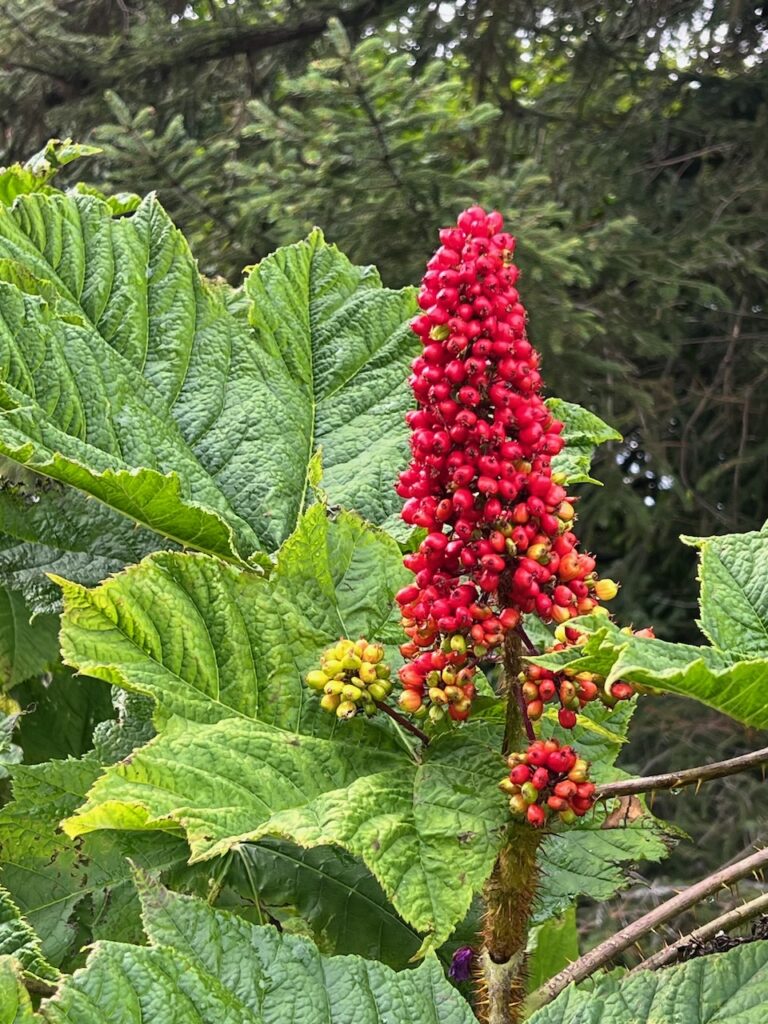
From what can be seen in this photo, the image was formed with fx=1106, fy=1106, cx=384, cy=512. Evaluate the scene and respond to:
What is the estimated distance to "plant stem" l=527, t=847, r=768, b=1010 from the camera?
0.86 metres

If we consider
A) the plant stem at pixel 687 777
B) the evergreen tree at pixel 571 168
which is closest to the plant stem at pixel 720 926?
the plant stem at pixel 687 777

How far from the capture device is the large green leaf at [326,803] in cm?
82

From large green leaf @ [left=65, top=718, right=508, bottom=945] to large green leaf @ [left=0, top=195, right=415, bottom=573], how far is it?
0.33 m

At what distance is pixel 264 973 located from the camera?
33.7 inches

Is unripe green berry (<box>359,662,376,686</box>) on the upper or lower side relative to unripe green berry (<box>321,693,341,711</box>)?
upper

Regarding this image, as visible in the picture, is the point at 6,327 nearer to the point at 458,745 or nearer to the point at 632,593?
the point at 458,745

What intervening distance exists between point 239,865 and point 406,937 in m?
0.19

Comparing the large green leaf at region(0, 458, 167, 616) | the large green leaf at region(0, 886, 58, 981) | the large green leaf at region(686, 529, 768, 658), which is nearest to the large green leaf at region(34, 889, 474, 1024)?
the large green leaf at region(0, 886, 58, 981)

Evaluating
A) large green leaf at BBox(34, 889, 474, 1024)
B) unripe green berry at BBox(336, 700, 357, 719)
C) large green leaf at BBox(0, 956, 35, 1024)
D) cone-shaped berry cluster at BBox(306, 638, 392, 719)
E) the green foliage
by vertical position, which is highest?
the green foliage

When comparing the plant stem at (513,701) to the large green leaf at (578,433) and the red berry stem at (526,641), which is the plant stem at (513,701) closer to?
the red berry stem at (526,641)

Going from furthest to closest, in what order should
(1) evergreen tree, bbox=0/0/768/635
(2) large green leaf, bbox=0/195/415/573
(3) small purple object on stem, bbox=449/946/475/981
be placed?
(1) evergreen tree, bbox=0/0/768/635, (2) large green leaf, bbox=0/195/415/573, (3) small purple object on stem, bbox=449/946/475/981

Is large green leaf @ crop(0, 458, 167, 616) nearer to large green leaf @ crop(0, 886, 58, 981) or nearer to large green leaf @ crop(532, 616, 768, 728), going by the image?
large green leaf @ crop(0, 886, 58, 981)

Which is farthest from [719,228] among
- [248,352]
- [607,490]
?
[248,352]

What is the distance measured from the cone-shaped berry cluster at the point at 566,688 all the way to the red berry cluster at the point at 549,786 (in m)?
0.04
